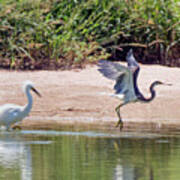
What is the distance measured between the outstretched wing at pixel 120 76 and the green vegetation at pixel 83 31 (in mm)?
3687

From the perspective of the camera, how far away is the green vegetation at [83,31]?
1482cm

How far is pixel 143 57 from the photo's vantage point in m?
16.3

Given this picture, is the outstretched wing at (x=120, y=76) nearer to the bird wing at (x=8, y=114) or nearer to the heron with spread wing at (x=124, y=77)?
the heron with spread wing at (x=124, y=77)

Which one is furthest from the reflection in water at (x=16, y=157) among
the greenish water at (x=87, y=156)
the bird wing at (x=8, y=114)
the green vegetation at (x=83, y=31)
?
the green vegetation at (x=83, y=31)

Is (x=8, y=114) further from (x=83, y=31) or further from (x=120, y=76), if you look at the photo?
(x=83, y=31)

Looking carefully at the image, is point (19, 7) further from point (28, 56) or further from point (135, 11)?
point (135, 11)

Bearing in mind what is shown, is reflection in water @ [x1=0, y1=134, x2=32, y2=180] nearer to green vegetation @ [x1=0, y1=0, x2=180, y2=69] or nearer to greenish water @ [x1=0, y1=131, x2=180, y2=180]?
greenish water @ [x1=0, y1=131, x2=180, y2=180]

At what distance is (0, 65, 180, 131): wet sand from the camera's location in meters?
11.5

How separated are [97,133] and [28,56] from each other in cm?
523

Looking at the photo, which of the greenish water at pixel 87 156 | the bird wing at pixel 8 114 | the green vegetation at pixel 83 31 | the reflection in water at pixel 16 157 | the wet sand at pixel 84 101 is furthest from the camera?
the green vegetation at pixel 83 31

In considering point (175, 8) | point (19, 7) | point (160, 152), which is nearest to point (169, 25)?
point (175, 8)

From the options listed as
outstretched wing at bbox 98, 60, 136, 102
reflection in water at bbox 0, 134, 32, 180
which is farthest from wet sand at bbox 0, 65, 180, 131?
reflection in water at bbox 0, 134, 32, 180

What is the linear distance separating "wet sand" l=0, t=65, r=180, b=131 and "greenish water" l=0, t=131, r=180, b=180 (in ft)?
4.65

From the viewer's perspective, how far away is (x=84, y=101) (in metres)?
12.8
